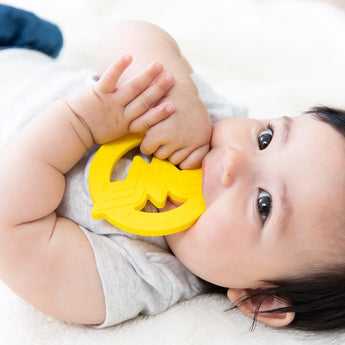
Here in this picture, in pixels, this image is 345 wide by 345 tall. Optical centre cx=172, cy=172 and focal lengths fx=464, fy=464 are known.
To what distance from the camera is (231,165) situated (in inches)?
34.0

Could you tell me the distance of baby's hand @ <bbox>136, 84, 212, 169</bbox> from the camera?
0.96 meters

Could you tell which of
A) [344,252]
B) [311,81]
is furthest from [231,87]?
[344,252]

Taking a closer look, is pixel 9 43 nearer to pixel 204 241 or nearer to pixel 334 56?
pixel 204 241

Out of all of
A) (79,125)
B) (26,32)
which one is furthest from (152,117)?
(26,32)

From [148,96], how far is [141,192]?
0.20m

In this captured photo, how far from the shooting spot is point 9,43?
53.1 inches

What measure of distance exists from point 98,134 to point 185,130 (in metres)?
0.18

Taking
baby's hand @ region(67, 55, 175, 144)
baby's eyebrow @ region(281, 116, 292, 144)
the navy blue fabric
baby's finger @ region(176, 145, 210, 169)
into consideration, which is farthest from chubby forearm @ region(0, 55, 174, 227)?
the navy blue fabric

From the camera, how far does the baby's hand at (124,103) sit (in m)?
0.92

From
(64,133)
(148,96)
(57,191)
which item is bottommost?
(57,191)

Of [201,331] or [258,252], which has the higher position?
[258,252]

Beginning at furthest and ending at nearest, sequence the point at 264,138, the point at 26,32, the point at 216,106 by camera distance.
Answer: the point at 26,32, the point at 216,106, the point at 264,138

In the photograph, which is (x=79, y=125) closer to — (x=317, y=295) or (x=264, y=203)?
(x=264, y=203)

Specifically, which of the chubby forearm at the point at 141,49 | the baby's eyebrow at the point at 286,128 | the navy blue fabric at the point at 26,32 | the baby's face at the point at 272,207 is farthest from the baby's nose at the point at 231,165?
the navy blue fabric at the point at 26,32
